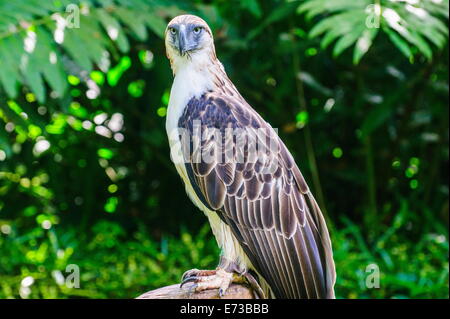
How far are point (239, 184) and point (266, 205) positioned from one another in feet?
0.50

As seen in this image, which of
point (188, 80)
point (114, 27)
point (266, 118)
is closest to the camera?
point (188, 80)

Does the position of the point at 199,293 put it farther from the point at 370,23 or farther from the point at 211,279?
the point at 370,23

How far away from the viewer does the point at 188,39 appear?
127 inches

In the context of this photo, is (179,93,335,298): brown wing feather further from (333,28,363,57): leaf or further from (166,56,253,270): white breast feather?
(333,28,363,57): leaf

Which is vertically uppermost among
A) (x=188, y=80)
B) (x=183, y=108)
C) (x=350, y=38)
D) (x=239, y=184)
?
(x=350, y=38)

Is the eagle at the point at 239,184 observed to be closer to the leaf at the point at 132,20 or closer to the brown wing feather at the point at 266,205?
the brown wing feather at the point at 266,205

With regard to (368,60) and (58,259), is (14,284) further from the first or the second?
(368,60)

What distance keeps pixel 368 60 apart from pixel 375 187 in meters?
1.06

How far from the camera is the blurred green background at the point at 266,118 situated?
529 cm

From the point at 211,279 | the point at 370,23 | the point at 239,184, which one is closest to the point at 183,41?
the point at 239,184

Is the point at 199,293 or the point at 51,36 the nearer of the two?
the point at 199,293

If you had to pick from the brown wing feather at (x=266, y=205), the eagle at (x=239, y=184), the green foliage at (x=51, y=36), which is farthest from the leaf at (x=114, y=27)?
the brown wing feather at (x=266, y=205)

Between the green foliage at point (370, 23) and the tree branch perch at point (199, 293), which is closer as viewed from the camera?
the tree branch perch at point (199, 293)

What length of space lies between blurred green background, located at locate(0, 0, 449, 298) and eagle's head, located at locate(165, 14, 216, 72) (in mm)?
1441
